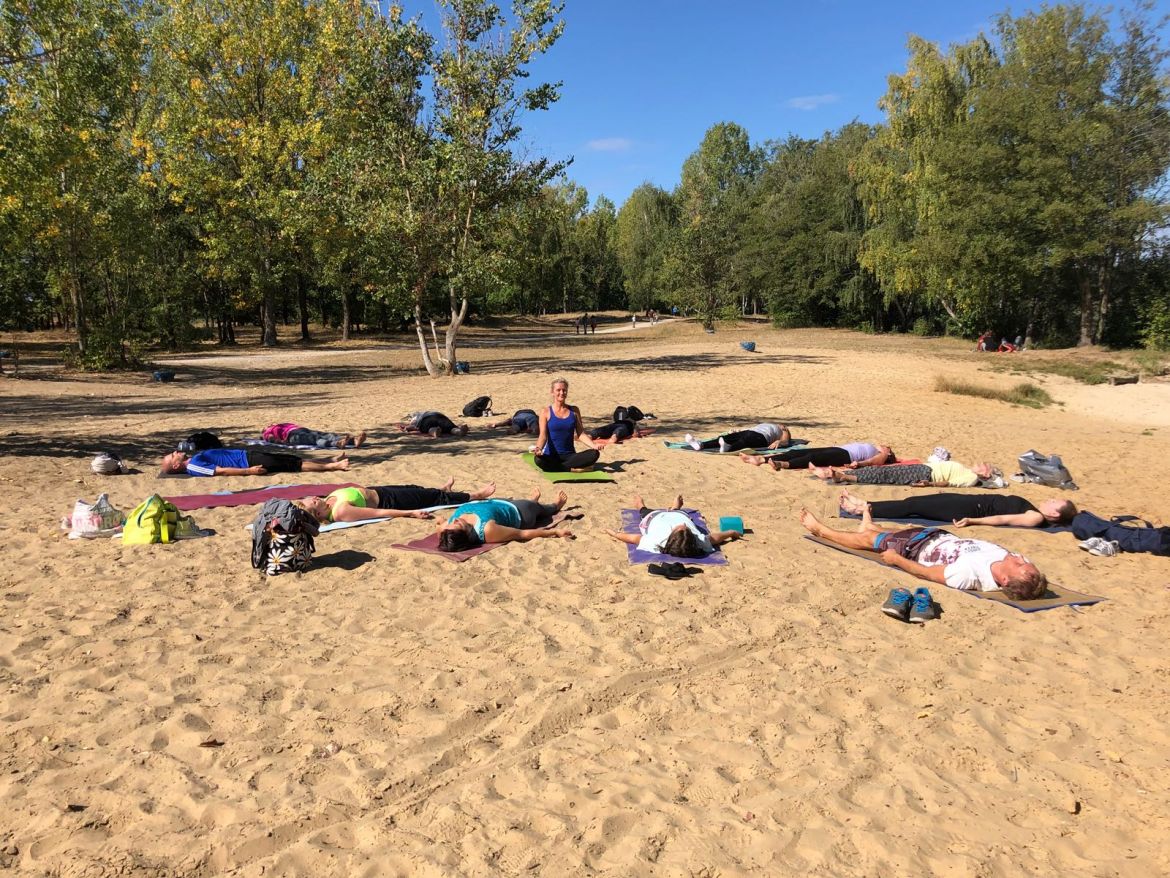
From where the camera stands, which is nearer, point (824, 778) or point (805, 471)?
point (824, 778)

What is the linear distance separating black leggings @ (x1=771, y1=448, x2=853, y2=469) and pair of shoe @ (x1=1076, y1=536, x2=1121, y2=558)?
11.0 feet

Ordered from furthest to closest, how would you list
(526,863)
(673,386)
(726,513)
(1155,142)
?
Result: (1155,142)
(673,386)
(726,513)
(526,863)

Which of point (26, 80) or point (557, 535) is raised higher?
point (26, 80)

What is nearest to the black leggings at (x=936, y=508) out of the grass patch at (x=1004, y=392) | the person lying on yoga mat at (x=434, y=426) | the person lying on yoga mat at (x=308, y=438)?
the person lying on yoga mat at (x=434, y=426)

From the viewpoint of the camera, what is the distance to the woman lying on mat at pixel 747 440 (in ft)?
36.7

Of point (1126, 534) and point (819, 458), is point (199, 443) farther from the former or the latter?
point (1126, 534)

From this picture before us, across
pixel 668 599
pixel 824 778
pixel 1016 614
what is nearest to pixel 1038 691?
pixel 1016 614

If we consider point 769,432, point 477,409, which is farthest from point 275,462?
point 769,432

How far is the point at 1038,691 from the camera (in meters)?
4.48

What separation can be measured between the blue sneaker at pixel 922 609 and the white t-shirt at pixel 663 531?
1834 mm

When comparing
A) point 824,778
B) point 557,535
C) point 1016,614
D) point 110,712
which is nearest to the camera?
point 824,778

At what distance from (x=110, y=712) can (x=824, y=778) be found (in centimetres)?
392

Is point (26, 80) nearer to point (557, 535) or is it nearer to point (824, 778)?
point (557, 535)

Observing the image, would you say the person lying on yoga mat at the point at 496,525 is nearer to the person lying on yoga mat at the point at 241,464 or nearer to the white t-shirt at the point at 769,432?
the person lying on yoga mat at the point at 241,464
